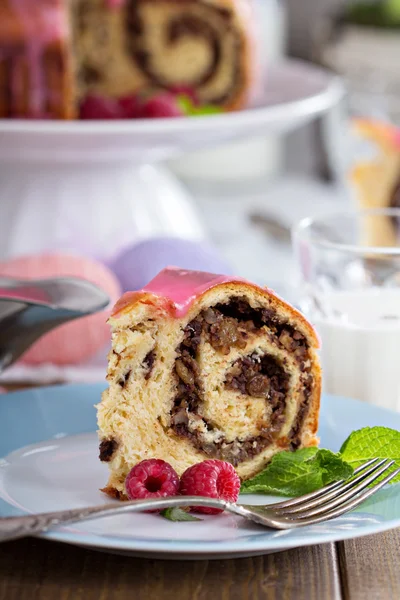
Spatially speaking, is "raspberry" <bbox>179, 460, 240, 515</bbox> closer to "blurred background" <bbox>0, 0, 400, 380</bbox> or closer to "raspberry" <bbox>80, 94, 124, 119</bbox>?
"blurred background" <bbox>0, 0, 400, 380</bbox>

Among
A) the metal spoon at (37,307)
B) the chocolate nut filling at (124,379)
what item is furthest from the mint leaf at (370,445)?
the metal spoon at (37,307)

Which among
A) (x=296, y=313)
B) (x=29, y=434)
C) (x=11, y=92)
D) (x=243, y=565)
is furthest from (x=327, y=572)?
(x=11, y=92)

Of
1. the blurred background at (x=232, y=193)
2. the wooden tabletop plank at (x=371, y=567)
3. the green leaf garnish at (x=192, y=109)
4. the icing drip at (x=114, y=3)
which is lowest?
the blurred background at (x=232, y=193)

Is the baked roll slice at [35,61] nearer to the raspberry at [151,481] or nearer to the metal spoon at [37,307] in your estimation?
the metal spoon at [37,307]

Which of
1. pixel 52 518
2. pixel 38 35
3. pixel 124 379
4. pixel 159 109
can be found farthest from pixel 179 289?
pixel 38 35

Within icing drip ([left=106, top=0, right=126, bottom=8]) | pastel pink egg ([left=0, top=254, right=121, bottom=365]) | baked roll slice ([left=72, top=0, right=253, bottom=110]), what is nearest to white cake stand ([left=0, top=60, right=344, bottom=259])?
baked roll slice ([left=72, top=0, right=253, bottom=110])
